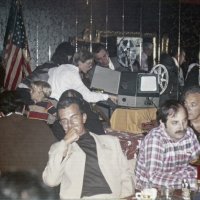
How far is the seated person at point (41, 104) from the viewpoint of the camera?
318 centimetres

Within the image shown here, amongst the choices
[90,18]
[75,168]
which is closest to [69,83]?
[90,18]

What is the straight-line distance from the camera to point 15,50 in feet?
12.4

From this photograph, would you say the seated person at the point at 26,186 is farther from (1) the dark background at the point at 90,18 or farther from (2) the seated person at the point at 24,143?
(1) the dark background at the point at 90,18

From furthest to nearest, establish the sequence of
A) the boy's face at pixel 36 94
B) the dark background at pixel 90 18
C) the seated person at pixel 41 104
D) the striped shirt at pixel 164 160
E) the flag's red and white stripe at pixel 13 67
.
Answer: the dark background at pixel 90 18, the flag's red and white stripe at pixel 13 67, the boy's face at pixel 36 94, the seated person at pixel 41 104, the striped shirt at pixel 164 160

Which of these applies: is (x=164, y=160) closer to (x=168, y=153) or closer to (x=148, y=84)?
(x=168, y=153)

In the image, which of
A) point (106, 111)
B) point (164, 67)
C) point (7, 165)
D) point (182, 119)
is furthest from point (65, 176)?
point (164, 67)

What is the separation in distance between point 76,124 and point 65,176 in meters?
0.28

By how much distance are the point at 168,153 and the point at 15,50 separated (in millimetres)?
2270

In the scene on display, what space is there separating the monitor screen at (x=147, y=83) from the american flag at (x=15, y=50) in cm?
107

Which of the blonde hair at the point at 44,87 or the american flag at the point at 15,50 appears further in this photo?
the american flag at the point at 15,50

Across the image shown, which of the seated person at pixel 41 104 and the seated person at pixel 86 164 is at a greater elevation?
the seated person at pixel 41 104

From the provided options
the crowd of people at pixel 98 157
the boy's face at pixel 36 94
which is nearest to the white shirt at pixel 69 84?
the boy's face at pixel 36 94

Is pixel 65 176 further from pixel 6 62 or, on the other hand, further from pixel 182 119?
pixel 6 62

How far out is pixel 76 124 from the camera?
6.89 ft
